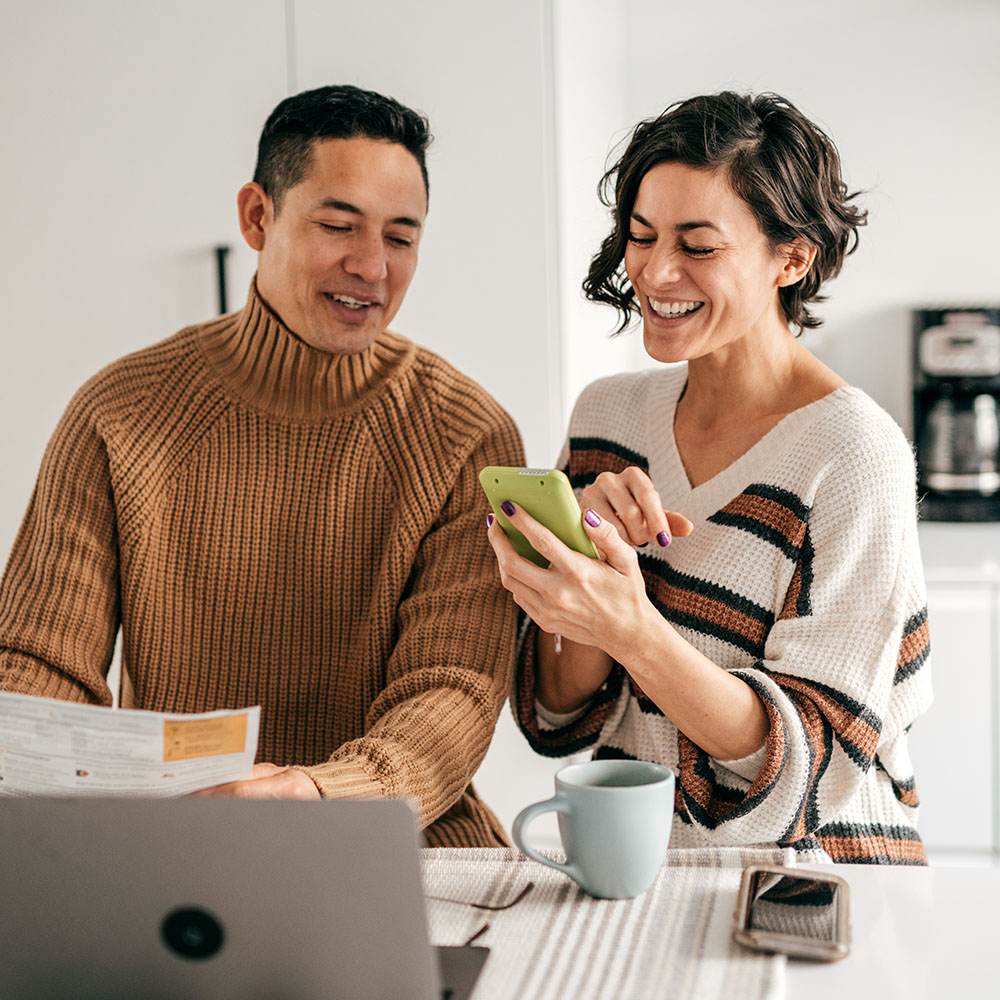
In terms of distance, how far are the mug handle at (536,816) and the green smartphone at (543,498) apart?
24 cm

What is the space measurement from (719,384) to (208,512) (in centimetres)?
58

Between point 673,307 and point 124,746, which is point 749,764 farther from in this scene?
point 124,746

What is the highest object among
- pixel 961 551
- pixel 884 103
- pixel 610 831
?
pixel 884 103

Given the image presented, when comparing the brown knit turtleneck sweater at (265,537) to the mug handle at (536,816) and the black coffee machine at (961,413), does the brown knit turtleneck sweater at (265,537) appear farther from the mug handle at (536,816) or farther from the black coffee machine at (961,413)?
the black coffee machine at (961,413)

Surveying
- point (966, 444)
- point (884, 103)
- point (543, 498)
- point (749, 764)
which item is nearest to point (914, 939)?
point (749, 764)

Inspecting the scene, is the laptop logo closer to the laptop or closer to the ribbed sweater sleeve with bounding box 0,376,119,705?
the laptop

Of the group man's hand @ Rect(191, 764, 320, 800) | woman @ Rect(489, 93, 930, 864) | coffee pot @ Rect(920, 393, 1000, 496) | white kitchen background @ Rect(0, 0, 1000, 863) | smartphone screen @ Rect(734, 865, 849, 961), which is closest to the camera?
smartphone screen @ Rect(734, 865, 849, 961)

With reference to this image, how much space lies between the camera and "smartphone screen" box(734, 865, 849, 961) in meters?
0.71

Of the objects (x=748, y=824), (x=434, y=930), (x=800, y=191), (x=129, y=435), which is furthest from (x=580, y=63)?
(x=434, y=930)

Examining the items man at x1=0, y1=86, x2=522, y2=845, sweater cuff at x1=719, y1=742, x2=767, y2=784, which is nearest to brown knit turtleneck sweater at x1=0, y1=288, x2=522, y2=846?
man at x1=0, y1=86, x2=522, y2=845

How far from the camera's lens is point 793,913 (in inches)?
29.5

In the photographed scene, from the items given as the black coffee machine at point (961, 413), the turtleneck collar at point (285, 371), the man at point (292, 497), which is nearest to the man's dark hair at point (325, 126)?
the man at point (292, 497)

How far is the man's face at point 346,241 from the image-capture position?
1221 millimetres

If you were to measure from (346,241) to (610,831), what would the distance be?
73cm
